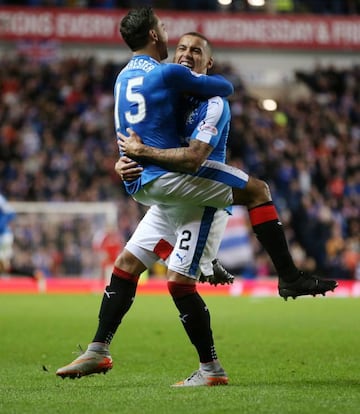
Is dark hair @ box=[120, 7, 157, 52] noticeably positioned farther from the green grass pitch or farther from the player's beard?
the green grass pitch

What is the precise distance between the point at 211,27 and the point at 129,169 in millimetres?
20435

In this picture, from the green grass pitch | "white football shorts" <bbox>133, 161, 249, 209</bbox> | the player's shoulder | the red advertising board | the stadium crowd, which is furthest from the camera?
the red advertising board

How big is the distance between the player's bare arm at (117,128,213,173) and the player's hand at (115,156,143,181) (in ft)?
0.31

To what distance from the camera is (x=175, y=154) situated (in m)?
5.64

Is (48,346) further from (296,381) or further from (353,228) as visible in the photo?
(353,228)

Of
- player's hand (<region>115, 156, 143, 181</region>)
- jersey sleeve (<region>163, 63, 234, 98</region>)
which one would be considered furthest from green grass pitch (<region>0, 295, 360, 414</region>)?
jersey sleeve (<region>163, 63, 234, 98</region>)

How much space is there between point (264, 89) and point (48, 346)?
73.9 feet

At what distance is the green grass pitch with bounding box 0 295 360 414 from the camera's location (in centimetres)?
495

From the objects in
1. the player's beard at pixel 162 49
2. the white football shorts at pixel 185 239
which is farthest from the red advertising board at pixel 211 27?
the white football shorts at pixel 185 239

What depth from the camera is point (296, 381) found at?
6004 millimetres

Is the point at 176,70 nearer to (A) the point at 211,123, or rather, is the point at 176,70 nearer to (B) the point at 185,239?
(A) the point at 211,123

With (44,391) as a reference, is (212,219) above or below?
above

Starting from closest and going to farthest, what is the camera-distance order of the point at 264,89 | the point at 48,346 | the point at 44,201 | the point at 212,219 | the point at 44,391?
the point at 44,391, the point at 212,219, the point at 48,346, the point at 44,201, the point at 264,89

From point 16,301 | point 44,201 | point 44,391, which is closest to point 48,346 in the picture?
point 44,391
